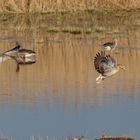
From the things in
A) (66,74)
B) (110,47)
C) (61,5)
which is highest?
(61,5)

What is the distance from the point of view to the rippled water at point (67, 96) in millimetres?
12219

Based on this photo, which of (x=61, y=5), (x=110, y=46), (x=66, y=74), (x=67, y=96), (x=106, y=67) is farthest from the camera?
(x=61, y=5)

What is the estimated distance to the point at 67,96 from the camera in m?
15.1

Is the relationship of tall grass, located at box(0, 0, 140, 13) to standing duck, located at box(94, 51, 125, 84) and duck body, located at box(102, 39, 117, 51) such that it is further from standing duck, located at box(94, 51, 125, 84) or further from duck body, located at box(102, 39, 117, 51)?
standing duck, located at box(94, 51, 125, 84)

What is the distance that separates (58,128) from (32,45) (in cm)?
1220

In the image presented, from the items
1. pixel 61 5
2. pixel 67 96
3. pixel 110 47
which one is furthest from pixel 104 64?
pixel 61 5

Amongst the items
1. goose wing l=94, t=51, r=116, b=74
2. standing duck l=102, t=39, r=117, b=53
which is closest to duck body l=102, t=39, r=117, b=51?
standing duck l=102, t=39, r=117, b=53

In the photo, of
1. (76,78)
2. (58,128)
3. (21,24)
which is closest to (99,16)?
(21,24)

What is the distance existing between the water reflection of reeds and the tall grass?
27.4 ft

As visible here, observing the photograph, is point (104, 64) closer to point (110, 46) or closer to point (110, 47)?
point (110, 47)

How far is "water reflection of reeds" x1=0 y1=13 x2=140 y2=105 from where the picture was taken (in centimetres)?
1515

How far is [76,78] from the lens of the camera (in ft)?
58.2

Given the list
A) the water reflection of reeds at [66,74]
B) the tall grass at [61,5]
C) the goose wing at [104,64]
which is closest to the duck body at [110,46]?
the water reflection of reeds at [66,74]

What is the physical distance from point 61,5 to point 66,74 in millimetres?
18346
